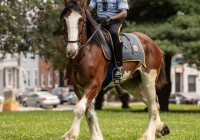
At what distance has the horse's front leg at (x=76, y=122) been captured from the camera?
29.2ft

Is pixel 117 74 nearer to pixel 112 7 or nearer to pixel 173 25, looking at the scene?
pixel 112 7

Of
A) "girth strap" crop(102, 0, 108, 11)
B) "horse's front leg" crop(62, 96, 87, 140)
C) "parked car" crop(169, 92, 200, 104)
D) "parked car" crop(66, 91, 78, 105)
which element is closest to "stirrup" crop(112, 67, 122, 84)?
A: "horse's front leg" crop(62, 96, 87, 140)

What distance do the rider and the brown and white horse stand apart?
0.24 meters

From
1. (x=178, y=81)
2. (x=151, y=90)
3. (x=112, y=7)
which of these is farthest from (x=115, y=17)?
(x=178, y=81)

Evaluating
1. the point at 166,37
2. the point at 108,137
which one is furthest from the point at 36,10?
the point at 108,137

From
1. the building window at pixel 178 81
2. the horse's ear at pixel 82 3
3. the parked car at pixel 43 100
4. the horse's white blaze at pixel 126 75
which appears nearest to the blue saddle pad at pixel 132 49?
the horse's white blaze at pixel 126 75

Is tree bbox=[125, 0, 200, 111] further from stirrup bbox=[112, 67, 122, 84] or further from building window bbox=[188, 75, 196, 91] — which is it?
building window bbox=[188, 75, 196, 91]

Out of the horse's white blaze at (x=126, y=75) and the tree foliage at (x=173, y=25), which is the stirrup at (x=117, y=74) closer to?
the horse's white blaze at (x=126, y=75)

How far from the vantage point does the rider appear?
10086mm

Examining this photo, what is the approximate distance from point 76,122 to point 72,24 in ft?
5.14

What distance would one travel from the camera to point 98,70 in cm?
959

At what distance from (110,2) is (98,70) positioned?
154 cm

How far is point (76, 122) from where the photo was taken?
897 cm

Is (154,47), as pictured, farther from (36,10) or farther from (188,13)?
(36,10)
